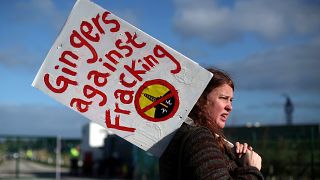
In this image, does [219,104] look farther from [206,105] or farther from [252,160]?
[252,160]

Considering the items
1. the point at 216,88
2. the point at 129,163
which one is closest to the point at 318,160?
the point at 216,88

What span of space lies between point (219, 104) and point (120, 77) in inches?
20.2

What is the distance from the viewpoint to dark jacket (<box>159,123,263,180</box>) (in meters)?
2.39

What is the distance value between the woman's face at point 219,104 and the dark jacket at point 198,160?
17 cm

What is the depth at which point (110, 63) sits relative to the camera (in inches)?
109

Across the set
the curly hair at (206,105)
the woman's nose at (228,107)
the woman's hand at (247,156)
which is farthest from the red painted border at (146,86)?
the woman's hand at (247,156)

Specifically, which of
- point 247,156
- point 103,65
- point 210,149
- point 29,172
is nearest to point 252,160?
point 247,156

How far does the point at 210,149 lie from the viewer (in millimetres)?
2432

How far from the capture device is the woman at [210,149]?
2408mm

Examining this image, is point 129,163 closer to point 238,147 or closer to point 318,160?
point 318,160

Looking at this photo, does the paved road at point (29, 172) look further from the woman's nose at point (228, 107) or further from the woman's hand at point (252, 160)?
the woman's hand at point (252, 160)

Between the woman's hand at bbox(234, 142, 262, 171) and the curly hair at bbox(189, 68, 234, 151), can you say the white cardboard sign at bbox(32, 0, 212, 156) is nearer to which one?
the curly hair at bbox(189, 68, 234, 151)

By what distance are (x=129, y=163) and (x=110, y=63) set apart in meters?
31.9

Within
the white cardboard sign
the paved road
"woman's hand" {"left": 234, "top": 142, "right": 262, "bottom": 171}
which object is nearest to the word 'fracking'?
the white cardboard sign
